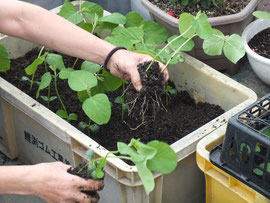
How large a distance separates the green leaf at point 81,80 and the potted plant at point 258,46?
0.65 metres

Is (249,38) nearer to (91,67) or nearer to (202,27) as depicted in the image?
(202,27)

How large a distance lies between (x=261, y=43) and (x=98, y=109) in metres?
0.82

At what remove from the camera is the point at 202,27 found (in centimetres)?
146

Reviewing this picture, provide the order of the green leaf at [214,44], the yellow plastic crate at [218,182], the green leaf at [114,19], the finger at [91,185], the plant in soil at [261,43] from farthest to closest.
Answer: the plant in soil at [261,43] → the green leaf at [114,19] → the green leaf at [214,44] → the yellow plastic crate at [218,182] → the finger at [91,185]

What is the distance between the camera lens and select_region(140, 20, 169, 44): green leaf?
1770 mm

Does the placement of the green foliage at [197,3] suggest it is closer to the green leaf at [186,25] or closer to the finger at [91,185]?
the green leaf at [186,25]

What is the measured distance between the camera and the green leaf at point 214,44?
1.52m

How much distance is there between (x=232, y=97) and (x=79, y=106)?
547mm

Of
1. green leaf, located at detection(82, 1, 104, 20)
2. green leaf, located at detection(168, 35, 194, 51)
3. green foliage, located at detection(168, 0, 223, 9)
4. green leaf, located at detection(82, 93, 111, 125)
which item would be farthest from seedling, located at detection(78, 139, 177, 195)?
green foliage, located at detection(168, 0, 223, 9)

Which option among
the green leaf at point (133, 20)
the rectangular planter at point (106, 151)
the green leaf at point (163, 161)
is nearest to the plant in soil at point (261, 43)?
the rectangular planter at point (106, 151)

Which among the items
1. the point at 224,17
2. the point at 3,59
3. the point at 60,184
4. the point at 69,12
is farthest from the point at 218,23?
the point at 60,184

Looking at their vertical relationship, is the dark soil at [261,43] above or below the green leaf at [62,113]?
above

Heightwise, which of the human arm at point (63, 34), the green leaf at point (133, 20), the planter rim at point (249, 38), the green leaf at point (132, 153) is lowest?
the planter rim at point (249, 38)

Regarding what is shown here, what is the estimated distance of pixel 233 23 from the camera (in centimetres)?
180
